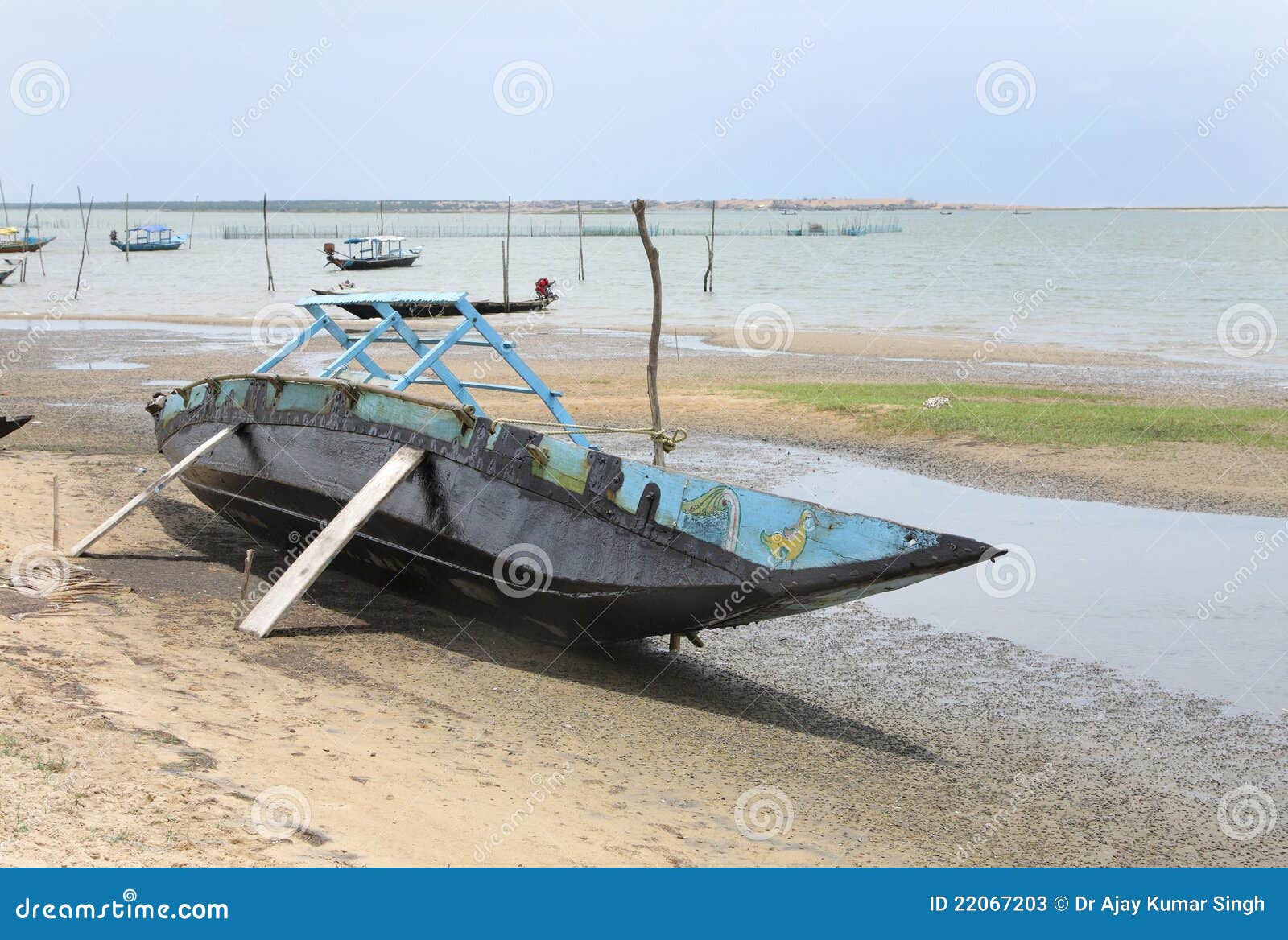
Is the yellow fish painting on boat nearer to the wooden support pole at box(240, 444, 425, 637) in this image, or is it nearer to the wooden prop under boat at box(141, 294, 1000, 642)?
the wooden prop under boat at box(141, 294, 1000, 642)

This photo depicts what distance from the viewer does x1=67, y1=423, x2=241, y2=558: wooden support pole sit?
30.5 feet

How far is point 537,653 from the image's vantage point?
8125mm

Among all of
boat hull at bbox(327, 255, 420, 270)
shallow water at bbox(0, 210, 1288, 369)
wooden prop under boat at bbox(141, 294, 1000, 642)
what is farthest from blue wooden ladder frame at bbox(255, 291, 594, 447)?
boat hull at bbox(327, 255, 420, 270)

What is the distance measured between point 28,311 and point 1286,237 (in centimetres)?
10831

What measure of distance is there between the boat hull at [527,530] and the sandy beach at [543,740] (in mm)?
380

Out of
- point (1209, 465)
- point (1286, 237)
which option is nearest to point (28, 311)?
point (1209, 465)

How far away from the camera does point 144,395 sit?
63.3 ft

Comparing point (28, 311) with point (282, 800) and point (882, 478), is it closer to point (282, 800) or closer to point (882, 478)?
point (882, 478)

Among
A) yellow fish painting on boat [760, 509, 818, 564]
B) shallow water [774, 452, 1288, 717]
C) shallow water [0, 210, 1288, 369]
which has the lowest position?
shallow water [774, 452, 1288, 717]

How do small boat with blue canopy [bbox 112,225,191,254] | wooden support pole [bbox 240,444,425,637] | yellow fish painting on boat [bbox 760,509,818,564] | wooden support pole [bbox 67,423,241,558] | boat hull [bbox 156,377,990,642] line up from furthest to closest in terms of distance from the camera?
small boat with blue canopy [bbox 112,225,191,254], wooden support pole [bbox 67,423,241,558], wooden support pole [bbox 240,444,425,637], boat hull [bbox 156,377,990,642], yellow fish painting on boat [bbox 760,509,818,564]

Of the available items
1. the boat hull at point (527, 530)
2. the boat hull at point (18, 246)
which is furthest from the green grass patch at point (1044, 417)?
the boat hull at point (18, 246)

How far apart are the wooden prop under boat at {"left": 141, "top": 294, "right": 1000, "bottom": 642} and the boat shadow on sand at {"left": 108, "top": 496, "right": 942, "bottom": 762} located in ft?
0.57

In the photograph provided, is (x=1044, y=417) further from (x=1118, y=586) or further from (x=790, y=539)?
(x=790, y=539)

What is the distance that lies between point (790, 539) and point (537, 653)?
2.09 metres
